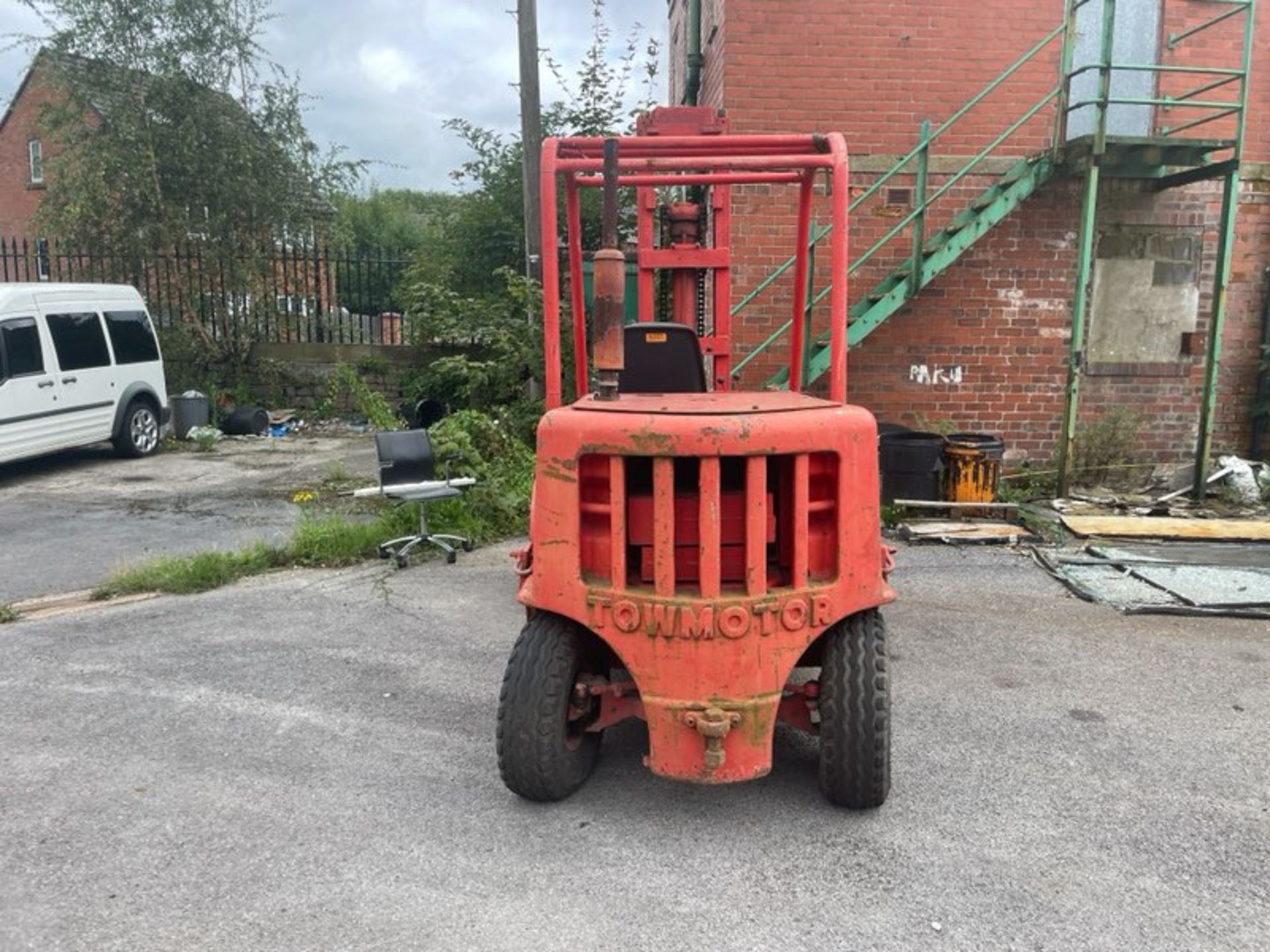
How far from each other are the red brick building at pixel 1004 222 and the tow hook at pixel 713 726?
6.20 metres

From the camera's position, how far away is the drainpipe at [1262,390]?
9.08 metres

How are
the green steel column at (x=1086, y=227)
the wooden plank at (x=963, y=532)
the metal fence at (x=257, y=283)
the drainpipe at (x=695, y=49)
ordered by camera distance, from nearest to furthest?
the wooden plank at (x=963, y=532) → the green steel column at (x=1086, y=227) → the drainpipe at (x=695, y=49) → the metal fence at (x=257, y=283)

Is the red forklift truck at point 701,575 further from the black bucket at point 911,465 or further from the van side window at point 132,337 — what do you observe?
the van side window at point 132,337

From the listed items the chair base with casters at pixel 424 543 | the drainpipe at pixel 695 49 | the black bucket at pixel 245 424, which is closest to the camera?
the chair base with casters at pixel 424 543

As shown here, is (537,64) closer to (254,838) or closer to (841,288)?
(841,288)

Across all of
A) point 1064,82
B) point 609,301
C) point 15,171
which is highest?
point 15,171

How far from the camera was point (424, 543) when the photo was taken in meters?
6.84

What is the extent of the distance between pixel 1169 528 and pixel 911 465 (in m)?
2.05

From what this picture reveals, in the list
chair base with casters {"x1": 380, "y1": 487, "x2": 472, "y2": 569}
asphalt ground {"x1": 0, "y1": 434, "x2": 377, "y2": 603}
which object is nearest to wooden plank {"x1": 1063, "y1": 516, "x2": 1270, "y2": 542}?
chair base with casters {"x1": 380, "y1": 487, "x2": 472, "y2": 569}

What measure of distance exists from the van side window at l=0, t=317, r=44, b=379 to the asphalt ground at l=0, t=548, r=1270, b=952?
5.54 metres

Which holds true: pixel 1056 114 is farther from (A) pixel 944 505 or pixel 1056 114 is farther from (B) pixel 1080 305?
(A) pixel 944 505

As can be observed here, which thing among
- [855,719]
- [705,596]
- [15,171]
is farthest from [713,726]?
[15,171]

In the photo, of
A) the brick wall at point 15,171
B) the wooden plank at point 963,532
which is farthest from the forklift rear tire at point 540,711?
the brick wall at point 15,171

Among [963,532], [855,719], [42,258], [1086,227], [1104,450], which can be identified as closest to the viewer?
[855,719]
